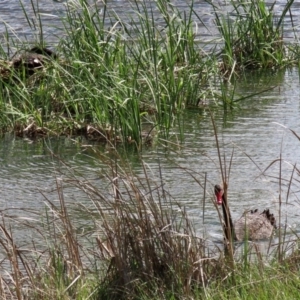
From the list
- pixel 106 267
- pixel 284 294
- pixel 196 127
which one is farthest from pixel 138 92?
pixel 284 294

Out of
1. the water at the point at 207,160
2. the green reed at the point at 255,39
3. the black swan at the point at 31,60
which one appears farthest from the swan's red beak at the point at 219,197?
the green reed at the point at 255,39

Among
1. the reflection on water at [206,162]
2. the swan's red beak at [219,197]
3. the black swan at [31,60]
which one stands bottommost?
the reflection on water at [206,162]

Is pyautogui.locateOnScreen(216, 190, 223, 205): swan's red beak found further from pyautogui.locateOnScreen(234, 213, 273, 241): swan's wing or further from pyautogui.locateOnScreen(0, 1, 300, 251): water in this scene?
pyautogui.locateOnScreen(234, 213, 273, 241): swan's wing

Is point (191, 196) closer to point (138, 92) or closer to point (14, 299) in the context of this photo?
point (138, 92)

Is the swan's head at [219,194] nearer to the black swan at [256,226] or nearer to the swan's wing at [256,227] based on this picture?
the black swan at [256,226]

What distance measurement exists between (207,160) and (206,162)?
0.13 ft

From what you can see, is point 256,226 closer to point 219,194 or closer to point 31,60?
point 219,194

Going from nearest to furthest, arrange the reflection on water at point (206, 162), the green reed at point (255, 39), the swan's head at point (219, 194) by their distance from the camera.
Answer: the swan's head at point (219, 194)
the reflection on water at point (206, 162)
the green reed at point (255, 39)

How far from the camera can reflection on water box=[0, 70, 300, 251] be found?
6223 mm

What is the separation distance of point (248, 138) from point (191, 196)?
4.65 ft

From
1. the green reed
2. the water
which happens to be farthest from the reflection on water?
the green reed

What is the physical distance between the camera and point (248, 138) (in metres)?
7.65

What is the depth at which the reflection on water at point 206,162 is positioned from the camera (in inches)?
245

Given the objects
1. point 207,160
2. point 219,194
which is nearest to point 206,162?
point 207,160
